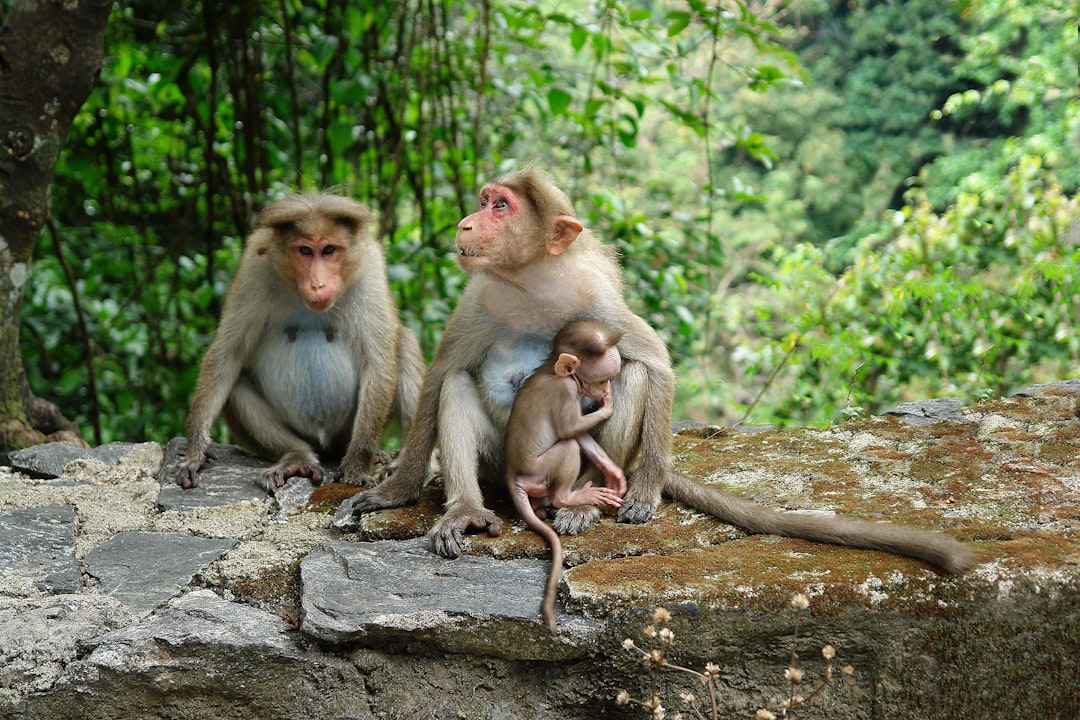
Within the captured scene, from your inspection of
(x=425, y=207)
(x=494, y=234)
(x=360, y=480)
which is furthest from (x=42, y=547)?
(x=425, y=207)

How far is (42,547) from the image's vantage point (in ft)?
10.8

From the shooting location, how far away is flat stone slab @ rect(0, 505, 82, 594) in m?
3.08

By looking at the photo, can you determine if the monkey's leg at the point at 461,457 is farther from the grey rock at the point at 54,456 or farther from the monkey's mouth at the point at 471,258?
the grey rock at the point at 54,456

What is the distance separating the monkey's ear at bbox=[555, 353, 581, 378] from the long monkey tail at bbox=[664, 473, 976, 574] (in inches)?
22.1

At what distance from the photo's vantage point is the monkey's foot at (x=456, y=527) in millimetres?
3217

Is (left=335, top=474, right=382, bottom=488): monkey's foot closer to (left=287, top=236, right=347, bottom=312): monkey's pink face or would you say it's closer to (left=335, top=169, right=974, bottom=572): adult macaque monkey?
(left=335, top=169, right=974, bottom=572): adult macaque monkey

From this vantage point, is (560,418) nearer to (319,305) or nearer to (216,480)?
(319,305)

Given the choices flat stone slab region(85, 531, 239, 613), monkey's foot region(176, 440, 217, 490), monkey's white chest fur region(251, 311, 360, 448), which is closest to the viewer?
flat stone slab region(85, 531, 239, 613)

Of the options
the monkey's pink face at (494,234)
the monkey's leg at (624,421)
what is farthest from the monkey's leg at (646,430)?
the monkey's pink face at (494,234)

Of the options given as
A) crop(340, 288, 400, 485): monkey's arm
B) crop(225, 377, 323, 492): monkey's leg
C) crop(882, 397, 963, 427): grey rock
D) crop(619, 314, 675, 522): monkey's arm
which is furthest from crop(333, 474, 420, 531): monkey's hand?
crop(882, 397, 963, 427): grey rock

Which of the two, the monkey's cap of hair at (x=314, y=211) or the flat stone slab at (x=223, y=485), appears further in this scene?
the monkey's cap of hair at (x=314, y=211)

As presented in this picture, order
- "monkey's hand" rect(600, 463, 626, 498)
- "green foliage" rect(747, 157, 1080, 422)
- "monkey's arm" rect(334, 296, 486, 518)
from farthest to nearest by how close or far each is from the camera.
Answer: "green foliage" rect(747, 157, 1080, 422) < "monkey's arm" rect(334, 296, 486, 518) < "monkey's hand" rect(600, 463, 626, 498)

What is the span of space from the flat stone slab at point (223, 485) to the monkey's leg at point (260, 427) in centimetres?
8

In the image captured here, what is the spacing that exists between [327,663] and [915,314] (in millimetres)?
5232
